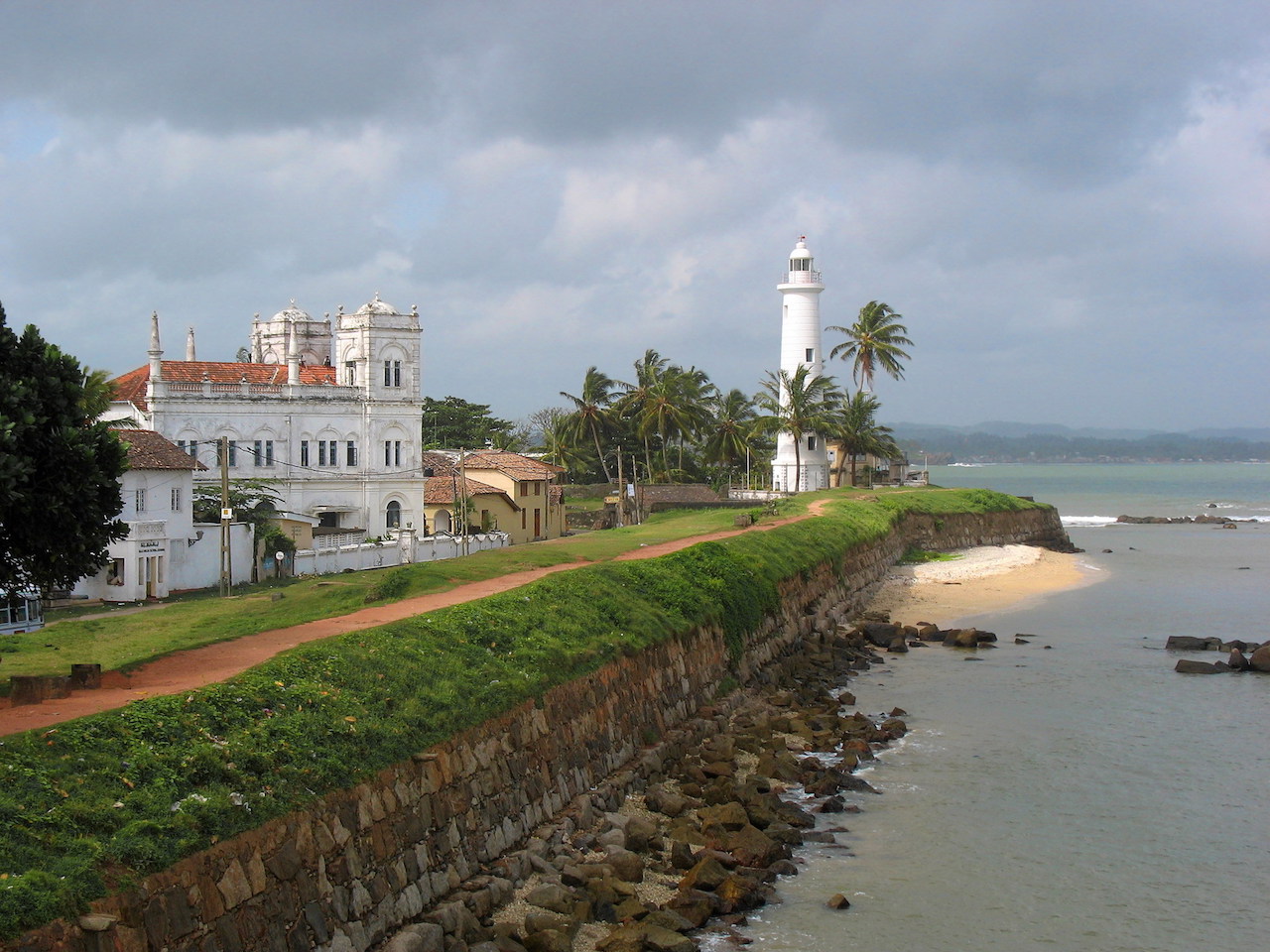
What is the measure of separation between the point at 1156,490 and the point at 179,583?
149 metres

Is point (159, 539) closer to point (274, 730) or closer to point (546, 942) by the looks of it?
point (274, 730)

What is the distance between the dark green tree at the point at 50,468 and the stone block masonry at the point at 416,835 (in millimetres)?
5574

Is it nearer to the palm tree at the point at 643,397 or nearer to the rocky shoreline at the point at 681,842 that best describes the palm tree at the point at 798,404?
the palm tree at the point at 643,397

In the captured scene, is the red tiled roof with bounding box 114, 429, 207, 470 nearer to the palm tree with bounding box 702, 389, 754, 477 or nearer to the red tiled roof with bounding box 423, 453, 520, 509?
the red tiled roof with bounding box 423, 453, 520, 509

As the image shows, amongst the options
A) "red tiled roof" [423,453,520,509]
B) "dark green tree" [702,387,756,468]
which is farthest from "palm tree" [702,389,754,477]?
"red tiled roof" [423,453,520,509]

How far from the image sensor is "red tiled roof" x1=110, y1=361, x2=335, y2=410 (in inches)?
1961

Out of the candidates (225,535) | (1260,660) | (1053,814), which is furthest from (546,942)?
(1260,660)

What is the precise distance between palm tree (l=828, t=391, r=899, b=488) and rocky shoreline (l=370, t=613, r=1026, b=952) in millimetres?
47392

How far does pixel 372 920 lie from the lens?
1277 cm

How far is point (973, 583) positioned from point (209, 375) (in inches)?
1236

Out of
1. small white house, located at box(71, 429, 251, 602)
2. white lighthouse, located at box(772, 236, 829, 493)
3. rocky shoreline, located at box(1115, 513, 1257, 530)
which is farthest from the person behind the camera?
rocky shoreline, located at box(1115, 513, 1257, 530)

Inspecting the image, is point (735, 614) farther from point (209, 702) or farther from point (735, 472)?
point (735, 472)

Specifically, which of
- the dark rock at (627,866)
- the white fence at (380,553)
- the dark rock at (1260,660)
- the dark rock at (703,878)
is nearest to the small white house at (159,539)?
the white fence at (380,553)

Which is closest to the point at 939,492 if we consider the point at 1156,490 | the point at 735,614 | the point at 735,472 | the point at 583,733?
the point at 735,472
